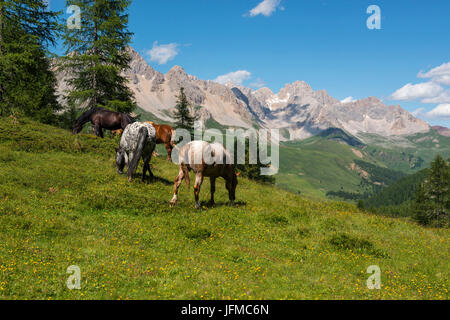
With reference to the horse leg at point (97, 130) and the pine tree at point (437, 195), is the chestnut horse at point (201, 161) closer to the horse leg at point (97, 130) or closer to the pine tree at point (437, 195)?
the horse leg at point (97, 130)

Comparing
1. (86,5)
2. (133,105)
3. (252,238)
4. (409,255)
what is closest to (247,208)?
(252,238)

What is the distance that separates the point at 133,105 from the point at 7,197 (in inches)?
1003

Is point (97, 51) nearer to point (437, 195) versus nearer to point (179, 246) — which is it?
point (179, 246)

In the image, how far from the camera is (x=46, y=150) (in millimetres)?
20062

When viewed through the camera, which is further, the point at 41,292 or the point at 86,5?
the point at 86,5

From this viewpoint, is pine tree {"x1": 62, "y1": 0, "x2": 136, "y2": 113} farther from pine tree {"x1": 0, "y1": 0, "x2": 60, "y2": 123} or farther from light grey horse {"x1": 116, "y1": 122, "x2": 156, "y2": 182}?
light grey horse {"x1": 116, "y1": 122, "x2": 156, "y2": 182}

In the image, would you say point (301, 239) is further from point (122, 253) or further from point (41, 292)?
point (41, 292)

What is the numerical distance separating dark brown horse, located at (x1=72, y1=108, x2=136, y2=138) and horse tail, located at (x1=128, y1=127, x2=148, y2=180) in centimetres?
853

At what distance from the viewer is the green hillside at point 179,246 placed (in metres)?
7.55

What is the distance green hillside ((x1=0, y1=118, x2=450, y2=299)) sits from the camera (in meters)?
7.55

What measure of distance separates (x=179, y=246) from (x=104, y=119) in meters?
18.9
